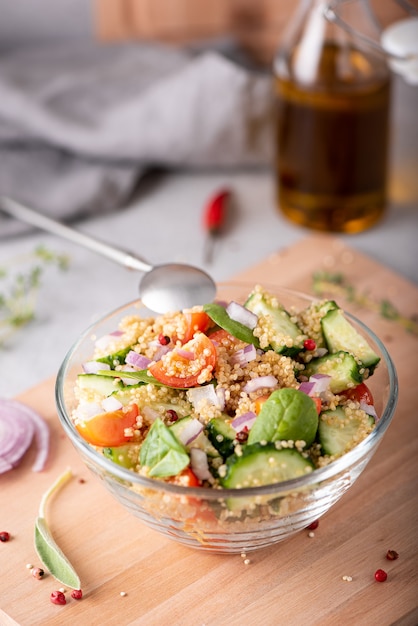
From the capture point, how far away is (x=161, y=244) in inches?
102

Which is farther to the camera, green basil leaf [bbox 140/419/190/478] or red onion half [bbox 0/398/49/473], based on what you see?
red onion half [bbox 0/398/49/473]

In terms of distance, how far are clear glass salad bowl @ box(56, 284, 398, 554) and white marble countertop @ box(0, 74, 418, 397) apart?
0.67 meters

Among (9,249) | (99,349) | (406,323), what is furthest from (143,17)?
(99,349)

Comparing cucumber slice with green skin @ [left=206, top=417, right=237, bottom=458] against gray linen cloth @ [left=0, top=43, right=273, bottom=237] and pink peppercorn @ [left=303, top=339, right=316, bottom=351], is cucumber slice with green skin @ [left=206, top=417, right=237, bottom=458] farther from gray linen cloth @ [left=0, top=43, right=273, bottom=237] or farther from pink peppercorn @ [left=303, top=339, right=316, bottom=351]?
gray linen cloth @ [left=0, top=43, right=273, bottom=237]

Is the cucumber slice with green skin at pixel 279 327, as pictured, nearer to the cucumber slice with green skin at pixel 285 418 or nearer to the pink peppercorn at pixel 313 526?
the cucumber slice with green skin at pixel 285 418

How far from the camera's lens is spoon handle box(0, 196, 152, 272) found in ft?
6.87

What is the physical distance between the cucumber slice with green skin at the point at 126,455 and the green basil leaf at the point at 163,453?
0.04 m

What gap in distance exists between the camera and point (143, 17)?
10.5ft

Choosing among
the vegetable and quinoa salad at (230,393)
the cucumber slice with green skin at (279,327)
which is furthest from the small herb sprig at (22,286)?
the cucumber slice with green skin at (279,327)

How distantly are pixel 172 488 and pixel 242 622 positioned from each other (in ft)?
0.94

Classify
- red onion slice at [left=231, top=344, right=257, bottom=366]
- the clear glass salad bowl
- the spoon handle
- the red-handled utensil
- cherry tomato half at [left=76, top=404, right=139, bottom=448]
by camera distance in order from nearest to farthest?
the clear glass salad bowl → cherry tomato half at [left=76, top=404, right=139, bottom=448] → red onion slice at [left=231, top=344, right=257, bottom=366] → the spoon handle → the red-handled utensil

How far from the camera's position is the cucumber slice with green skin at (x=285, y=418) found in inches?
54.2

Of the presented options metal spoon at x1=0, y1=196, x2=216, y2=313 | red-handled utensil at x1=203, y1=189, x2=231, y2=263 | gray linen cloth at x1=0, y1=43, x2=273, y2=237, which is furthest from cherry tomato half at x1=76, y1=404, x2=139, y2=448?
gray linen cloth at x1=0, y1=43, x2=273, y2=237

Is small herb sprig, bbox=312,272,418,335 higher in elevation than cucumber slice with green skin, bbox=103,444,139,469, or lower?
lower
